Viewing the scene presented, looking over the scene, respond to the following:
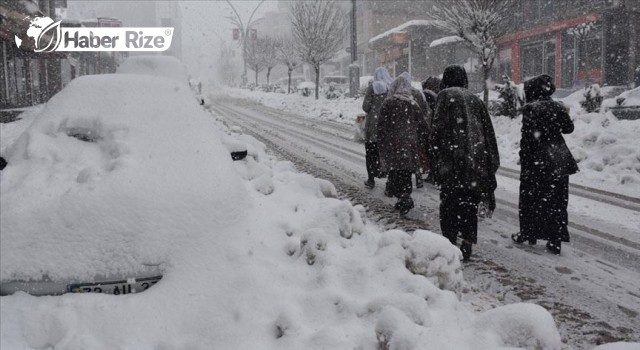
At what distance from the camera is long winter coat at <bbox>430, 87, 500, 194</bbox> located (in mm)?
4652

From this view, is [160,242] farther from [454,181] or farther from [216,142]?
[454,181]

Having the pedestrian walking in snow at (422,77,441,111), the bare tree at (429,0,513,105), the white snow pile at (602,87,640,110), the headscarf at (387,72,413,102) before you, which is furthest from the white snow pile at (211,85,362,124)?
the headscarf at (387,72,413,102)

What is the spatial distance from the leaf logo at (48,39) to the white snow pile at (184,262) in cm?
2323

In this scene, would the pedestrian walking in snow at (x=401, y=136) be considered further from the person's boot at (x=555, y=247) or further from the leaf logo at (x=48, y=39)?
the leaf logo at (x=48, y=39)

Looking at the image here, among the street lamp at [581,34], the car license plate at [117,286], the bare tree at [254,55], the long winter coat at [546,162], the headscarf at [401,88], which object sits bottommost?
the car license plate at [117,286]

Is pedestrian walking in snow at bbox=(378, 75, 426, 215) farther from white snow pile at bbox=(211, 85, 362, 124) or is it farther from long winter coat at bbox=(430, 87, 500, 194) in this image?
white snow pile at bbox=(211, 85, 362, 124)

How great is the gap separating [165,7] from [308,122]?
418 ft

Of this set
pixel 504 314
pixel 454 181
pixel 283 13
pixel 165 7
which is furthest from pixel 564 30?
pixel 165 7

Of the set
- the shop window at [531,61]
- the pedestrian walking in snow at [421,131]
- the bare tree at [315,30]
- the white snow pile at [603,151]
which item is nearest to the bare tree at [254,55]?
the bare tree at [315,30]

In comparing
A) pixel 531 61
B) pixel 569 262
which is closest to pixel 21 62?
pixel 569 262

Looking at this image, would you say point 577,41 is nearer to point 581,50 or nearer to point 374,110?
point 581,50

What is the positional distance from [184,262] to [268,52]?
51.8 meters

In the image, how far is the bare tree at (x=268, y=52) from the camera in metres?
52.3

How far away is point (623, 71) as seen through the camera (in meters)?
25.1
